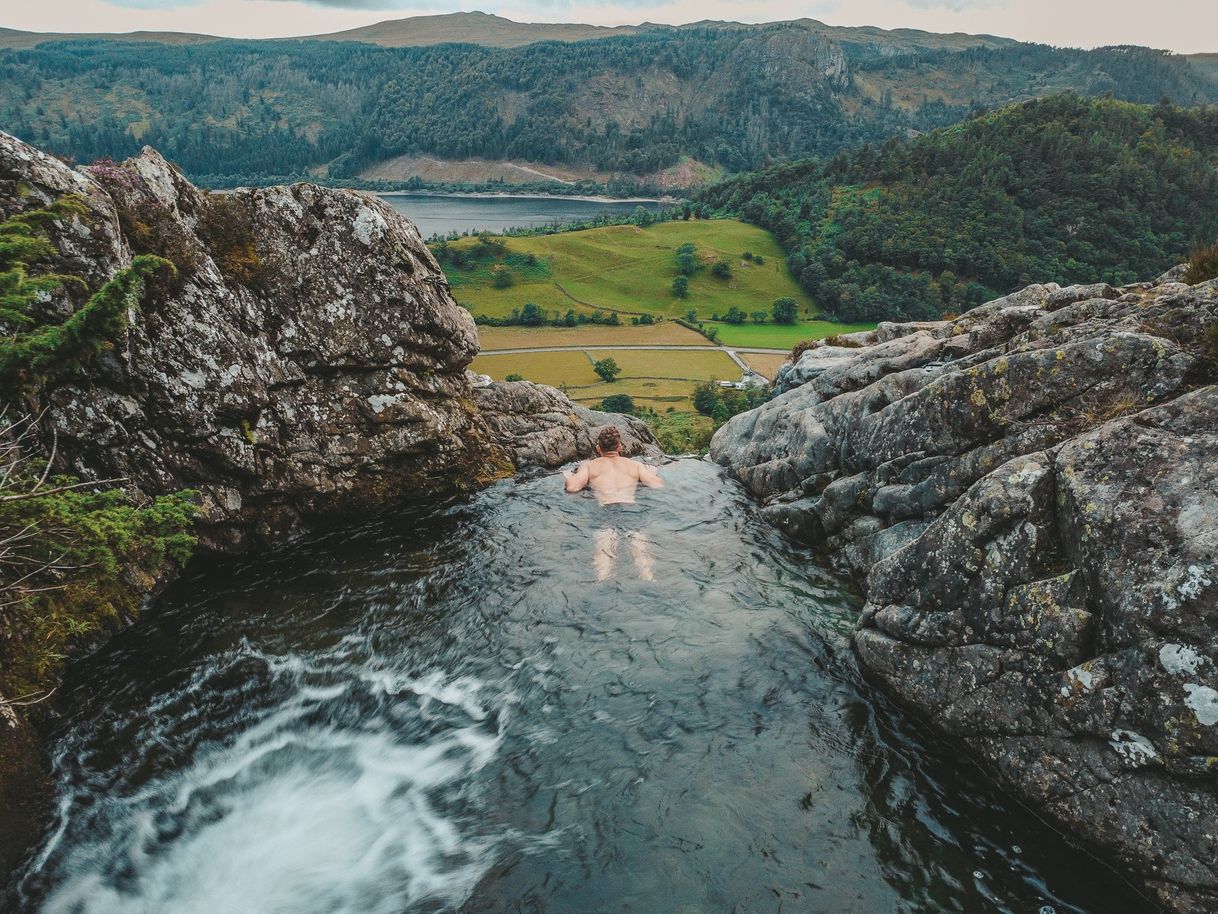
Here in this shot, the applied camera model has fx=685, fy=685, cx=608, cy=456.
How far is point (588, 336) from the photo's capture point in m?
144

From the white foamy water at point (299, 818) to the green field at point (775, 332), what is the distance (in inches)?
5250

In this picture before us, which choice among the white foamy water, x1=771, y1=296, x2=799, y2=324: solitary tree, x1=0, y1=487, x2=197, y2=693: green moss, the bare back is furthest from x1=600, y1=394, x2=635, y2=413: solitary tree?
the white foamy water

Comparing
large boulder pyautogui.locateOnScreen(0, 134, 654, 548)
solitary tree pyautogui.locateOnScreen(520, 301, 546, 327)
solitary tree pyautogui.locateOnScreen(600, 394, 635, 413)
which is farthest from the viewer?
solitary tree pyautogui.locateOnScreen(520, 301, 546, 327)

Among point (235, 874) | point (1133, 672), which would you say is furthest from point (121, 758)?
point (1133, 672)

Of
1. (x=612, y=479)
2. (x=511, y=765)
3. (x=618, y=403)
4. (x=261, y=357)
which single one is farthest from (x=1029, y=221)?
(x=511, y=765)

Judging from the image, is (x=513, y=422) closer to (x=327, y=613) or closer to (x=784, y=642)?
(x=327, y=613)

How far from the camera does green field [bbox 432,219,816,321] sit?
6585 inches

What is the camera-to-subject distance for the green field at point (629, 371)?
342 feet

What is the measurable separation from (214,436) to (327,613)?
15.3 ft

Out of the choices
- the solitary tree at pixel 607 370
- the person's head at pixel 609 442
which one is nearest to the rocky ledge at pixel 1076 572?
the person's head at pixel 609 442

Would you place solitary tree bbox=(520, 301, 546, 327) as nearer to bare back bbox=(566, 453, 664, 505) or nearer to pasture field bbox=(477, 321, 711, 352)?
pasture field bbox=(477, 321, 711, 352)

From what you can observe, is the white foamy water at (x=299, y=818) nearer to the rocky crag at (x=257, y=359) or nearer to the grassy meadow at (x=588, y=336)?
the rocky crag at (x=257, y=359)

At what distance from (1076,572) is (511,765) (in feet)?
25.4

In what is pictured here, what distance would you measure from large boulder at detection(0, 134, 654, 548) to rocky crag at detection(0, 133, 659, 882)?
3 cm
